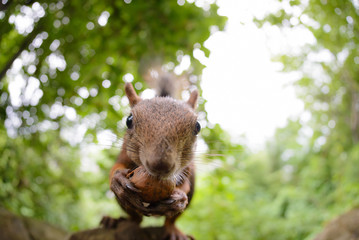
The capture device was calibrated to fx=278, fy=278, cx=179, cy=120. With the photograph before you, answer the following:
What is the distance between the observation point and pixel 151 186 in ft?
3.66

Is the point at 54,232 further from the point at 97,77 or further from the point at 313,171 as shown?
the point at 313,171

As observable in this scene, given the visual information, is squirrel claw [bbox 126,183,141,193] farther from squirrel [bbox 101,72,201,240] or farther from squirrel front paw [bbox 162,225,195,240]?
squirrel front paw [bbox 162,225,195,240]

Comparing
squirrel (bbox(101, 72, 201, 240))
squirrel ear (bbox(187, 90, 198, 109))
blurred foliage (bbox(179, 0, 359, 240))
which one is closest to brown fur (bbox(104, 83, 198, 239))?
squirrel (bbox(101, 72, 201, 240))

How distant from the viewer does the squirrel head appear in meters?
1.02

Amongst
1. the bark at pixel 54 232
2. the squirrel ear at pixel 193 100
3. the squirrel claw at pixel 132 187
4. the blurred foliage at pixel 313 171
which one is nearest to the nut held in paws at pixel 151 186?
the squirrel claw at pixel 132 187

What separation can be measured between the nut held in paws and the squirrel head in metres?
0.05

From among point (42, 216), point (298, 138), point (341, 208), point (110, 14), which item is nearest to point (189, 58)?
point (110, 14)

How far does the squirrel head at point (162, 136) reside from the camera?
102 centimetres

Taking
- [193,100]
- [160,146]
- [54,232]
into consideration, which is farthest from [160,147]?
[54,232]

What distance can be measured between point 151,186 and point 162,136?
0.21 metres

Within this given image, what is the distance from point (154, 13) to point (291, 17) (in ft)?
3.76

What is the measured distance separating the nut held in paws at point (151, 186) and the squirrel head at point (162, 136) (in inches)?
1.9

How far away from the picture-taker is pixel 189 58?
228 cm

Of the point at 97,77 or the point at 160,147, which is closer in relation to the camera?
the point at 160,147
